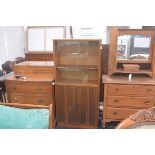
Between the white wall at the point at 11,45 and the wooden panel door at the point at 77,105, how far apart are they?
3.83ft

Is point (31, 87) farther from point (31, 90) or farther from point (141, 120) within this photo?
point (141, 120)

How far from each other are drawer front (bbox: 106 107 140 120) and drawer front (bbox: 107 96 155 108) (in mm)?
57

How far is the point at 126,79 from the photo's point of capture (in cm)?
211

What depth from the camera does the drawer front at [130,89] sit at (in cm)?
201

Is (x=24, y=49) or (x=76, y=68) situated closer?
(x=76, y=68)

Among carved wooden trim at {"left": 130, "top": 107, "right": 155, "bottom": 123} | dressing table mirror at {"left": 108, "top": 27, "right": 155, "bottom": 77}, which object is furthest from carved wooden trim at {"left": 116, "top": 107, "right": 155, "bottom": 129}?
dressing table mirror at {"left": 108, "top": 27, "right": 155, "bottom": 77}

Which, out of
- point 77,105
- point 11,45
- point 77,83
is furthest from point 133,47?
point 11,45

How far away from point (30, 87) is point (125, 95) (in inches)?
41.3

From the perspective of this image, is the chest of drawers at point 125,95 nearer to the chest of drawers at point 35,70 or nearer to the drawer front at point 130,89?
the drawer front at point 130,89

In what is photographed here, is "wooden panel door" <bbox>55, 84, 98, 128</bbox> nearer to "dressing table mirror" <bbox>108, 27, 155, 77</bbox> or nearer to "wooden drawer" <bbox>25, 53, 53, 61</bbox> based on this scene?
"dressing table mirror" <bbox>108, 27, 155, 77</bbox>
